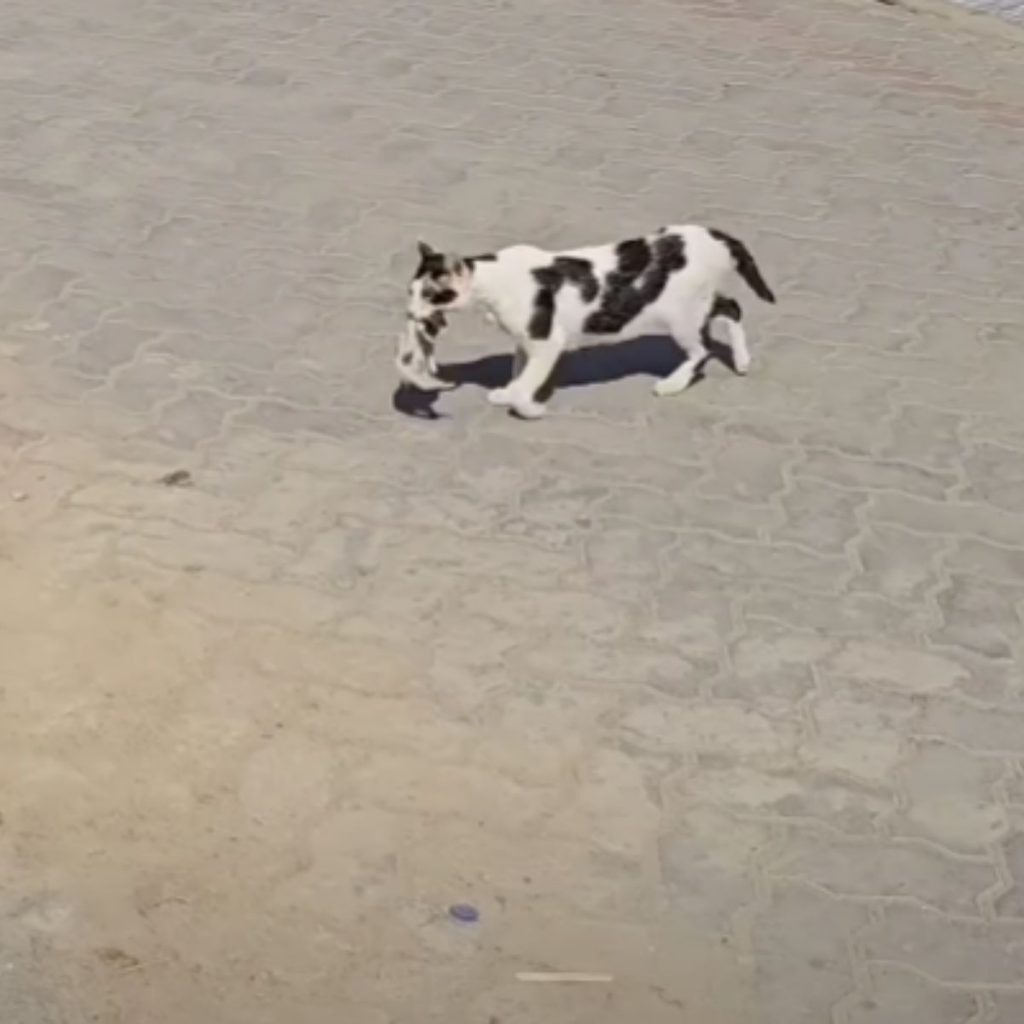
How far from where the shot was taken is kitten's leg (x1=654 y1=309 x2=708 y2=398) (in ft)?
19.3

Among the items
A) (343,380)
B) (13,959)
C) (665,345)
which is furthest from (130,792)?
(665,345)

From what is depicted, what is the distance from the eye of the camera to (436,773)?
14.4 feet

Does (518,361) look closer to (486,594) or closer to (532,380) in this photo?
(532,380)

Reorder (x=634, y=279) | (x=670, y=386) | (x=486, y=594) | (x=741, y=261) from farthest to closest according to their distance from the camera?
(x=670, y=386), (x=741, y=261), (x=634, y=279), (x=486, y=594)

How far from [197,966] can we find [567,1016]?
2.26ft

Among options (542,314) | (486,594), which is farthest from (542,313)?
(486,594)

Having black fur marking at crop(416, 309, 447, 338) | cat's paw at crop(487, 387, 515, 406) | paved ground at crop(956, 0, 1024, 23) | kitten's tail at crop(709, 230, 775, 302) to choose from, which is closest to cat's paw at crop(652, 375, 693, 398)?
kitten's tail at crop(709, 230, 775, 302)

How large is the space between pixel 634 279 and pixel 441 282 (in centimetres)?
58

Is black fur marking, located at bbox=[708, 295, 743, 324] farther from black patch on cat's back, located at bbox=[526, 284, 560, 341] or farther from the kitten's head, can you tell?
the kitten's head

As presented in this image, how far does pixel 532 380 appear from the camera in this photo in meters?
5.78

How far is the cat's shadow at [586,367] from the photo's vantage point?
235 inches

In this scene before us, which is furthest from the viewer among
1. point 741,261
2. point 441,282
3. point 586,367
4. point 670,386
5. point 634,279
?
point 586,367

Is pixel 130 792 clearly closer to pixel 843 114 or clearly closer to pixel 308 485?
pixel 308 485

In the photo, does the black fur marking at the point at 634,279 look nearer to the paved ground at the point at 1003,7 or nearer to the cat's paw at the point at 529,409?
the cat's paw at the point at 529,409
